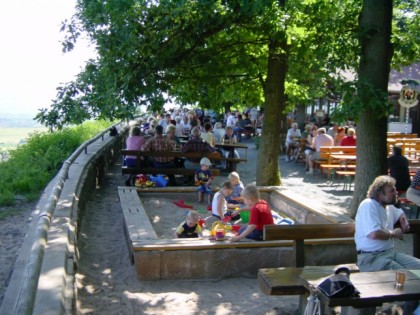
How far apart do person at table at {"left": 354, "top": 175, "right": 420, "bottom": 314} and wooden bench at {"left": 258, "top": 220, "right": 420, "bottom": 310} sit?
258mm

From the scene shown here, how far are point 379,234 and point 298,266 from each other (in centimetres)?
85

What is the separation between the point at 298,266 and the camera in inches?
202

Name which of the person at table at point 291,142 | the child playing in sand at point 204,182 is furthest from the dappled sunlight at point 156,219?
the person at table at point 291,142

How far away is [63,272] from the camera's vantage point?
462 cm

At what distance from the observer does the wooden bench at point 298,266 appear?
4.32 metres

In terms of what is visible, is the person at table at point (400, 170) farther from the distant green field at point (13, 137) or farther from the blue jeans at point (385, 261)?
the distant green field at point (13, 137)

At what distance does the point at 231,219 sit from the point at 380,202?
3.97m

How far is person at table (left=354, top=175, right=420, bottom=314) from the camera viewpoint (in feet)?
15.6

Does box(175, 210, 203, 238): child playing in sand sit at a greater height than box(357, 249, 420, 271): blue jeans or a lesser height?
lesser

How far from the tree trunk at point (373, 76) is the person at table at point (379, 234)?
9.81 feet

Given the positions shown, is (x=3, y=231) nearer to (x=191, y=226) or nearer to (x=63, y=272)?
(x=191, y=226)

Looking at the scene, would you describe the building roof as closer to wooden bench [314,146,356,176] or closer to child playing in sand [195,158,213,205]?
wooden bench [314,146,356,176]

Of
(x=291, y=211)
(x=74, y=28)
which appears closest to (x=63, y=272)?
(x=291, y=211)

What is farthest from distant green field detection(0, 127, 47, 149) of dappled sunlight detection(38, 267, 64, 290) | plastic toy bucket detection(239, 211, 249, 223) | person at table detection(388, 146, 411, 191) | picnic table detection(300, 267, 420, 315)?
picnic table detection(300, 267, 420, 315)
